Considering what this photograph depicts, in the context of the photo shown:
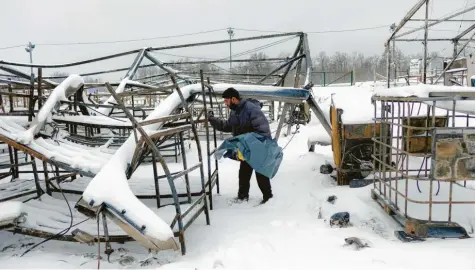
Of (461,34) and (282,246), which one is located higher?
(461,34)

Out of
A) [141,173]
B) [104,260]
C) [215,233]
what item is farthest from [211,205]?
[141,173]

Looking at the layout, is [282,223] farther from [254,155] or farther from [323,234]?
[254,155]

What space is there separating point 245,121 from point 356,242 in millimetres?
2398


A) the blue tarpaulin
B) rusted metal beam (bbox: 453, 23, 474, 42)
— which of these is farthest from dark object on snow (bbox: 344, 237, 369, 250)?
rusted metal beam (bbox: 453, 23, 474, 42)

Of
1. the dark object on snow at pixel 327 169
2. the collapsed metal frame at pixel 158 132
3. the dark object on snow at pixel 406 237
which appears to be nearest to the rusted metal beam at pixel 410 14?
the collapsed metal frame at pixel 158 132

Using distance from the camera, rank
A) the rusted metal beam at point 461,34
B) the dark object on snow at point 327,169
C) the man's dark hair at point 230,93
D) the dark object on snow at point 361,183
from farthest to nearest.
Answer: the rusted metal beam at point 461,34 < the dark object on snow at point 327,169 < the dark object on snow at point 361,183 < the man's dark hair at point 230,93

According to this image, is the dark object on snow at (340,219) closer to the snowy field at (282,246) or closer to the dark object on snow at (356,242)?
the snowy field at (282,246)

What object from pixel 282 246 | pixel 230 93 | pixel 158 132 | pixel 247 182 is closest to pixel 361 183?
pixel 247 182

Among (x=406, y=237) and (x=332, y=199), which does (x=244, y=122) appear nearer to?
(x=332, y=199)

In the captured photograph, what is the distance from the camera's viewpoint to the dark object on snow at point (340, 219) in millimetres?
4352

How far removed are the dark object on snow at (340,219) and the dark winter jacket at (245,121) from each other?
1530 millimetres

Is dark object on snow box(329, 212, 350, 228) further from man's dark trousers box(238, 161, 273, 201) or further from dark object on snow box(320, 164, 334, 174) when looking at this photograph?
dark object on snow box(320, 164, 334, 174)

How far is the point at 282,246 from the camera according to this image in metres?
3.90

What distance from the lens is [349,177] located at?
20.1ft
